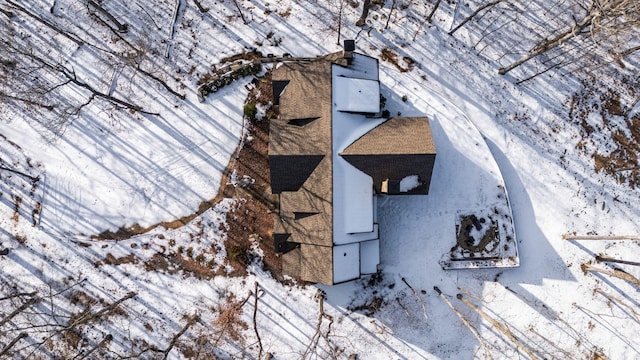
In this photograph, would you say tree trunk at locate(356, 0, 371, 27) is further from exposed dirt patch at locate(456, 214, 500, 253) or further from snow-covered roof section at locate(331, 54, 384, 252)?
exposed dirt patch at locate(456, 214, 500, 253)

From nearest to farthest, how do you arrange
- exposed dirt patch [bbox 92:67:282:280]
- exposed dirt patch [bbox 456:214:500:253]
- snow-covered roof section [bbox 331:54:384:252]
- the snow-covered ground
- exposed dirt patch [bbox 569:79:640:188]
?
snow-covered roof section [bbox 331:54:384:252], exposed dirt patch [bbox 456:214:500:253], the snow-covered ground, exposed dirt patch [bbox 92:67:282:280], exposed dirt patch [bbox 569:79:640:188]

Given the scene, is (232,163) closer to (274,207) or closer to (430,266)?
(274,207)

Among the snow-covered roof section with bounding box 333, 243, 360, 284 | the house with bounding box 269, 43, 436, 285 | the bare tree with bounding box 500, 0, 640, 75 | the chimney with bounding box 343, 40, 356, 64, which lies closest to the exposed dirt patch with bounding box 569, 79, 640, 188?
the bare tree with bounding box 500, 0, 640, 75

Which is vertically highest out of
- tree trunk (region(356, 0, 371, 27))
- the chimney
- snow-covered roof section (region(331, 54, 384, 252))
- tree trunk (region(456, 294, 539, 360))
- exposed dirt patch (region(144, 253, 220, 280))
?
tree trunk (region(356, 0, 371, 27))

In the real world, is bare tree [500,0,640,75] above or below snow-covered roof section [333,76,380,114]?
above

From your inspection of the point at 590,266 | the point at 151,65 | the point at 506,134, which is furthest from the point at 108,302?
the point at 590,266

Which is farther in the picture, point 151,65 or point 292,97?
point 151,65
